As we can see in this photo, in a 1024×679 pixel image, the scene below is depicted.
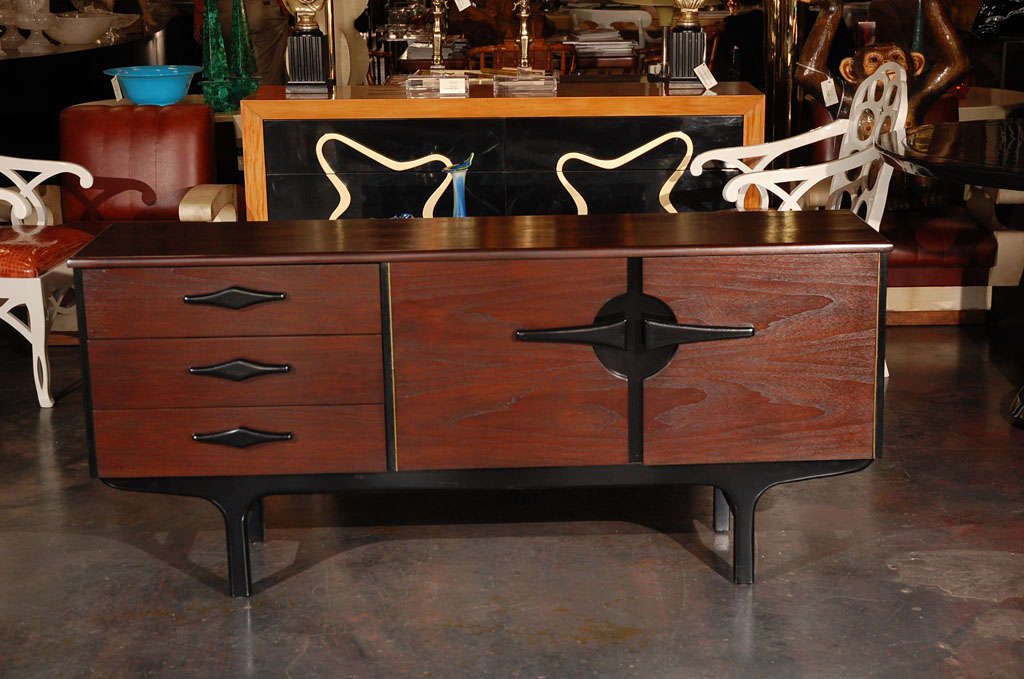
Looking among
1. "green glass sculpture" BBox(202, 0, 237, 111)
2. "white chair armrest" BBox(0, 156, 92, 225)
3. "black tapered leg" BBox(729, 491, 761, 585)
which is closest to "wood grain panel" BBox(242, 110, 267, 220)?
"white chair armrest" BBox(0, 156, 92, 225)

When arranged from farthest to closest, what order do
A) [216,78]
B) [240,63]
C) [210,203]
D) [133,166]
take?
1. [240,63]
2. [216,78]
3. [133,166]
4. [210,203]

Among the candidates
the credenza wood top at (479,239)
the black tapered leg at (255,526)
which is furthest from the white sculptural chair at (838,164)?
the black tapered leg at (255,526)

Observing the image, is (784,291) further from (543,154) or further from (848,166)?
(543,154)

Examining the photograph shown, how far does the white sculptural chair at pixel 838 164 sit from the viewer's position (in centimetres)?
377

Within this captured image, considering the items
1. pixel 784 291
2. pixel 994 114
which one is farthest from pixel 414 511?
pixel 994 114

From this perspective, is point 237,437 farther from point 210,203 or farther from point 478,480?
point 210,203

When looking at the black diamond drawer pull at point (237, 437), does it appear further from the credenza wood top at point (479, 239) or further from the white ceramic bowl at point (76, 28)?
the white ceramic bowl at point (76, 28)

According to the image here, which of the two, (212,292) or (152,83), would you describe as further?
(152,83)

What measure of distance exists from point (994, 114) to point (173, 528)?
12.1 feet

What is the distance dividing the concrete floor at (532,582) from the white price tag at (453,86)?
1.53 m

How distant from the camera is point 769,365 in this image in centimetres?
251

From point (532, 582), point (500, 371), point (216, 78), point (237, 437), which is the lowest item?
point (532, 582)

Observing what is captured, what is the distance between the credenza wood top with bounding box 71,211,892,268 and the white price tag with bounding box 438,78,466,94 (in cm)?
137

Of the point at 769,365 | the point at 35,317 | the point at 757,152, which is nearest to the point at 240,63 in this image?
the point at 35,317
